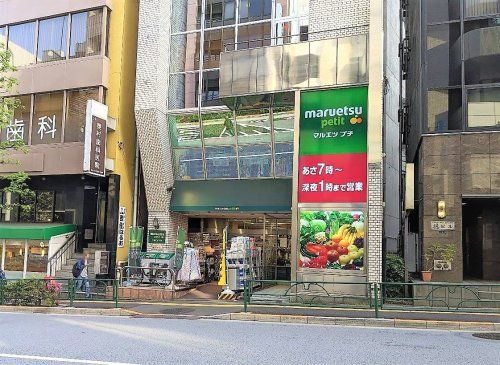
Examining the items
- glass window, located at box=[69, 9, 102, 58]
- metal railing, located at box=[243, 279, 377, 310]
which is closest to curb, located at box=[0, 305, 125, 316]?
metal railing, located at box=[243, 279, 377, 310]

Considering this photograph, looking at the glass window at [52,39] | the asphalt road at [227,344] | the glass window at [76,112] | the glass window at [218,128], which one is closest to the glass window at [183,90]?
the glass window at [218,128]

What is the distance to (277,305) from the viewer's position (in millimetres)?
14141

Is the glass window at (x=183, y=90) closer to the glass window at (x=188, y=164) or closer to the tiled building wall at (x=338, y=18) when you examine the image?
the glass window at (x=188, y=164)

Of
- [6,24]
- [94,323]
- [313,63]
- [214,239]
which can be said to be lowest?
[94,323]

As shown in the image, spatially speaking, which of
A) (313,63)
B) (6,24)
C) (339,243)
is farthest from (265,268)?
(6,24)

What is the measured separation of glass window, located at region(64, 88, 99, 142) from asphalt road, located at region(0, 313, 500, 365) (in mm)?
10601

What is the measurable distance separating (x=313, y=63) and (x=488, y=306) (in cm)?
891

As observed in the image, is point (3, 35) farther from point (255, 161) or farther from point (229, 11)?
point (255, 161)

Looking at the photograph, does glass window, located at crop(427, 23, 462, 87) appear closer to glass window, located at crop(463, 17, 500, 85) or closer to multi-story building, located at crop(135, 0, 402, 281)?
glass window, located at crop(463, 17, 500, 85)

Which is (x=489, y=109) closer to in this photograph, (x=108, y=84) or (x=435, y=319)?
(x=435, y=319)

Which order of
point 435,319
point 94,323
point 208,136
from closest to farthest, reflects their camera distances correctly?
1. point 435,319
2. point 94,323
3. point 208,136

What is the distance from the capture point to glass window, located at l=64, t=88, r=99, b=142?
70.0 ft

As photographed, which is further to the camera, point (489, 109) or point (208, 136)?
point (208, 136)

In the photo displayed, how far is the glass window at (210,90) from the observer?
20.4 metres
